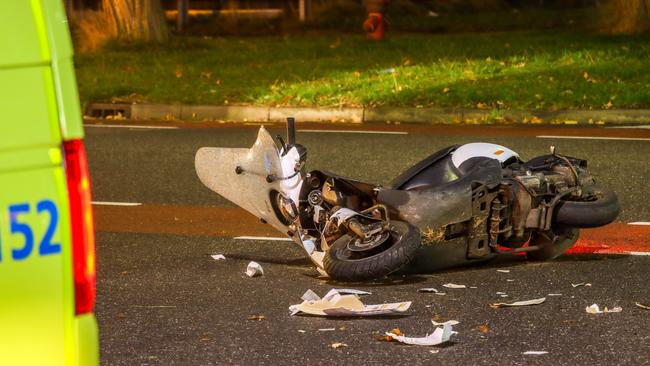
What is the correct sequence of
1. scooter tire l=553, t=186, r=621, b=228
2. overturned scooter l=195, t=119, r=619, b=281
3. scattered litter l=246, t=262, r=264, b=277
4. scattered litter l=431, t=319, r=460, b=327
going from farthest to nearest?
1. scattered litter l=246, t=262, r=264, b=277
2. scooter tire l=553, t=186, r=621, b=228
3. overturned scooter l=195, t=119, r=619, b=281
4. scattered litter l=431, t=319, r=460, b=327

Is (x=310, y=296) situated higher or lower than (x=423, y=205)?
lower

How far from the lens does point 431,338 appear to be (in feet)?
18.9

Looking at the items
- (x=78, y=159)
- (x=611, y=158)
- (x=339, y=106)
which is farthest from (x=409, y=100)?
(x=78, y=159)

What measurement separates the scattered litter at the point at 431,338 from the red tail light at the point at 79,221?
115 inches

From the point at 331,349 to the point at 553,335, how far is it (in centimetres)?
98

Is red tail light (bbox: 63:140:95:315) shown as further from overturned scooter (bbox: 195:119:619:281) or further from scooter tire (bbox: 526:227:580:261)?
scooter tire (bbox: 526:227:580:261)

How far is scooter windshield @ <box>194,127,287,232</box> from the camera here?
7094 millimetres

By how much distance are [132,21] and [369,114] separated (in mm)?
7441

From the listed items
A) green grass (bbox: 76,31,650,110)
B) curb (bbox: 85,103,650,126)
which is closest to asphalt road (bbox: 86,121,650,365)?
curb (bbox: 85,103,650,126)

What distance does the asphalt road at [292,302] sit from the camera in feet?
18.5

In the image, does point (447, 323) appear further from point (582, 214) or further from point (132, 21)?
point (132, 21)

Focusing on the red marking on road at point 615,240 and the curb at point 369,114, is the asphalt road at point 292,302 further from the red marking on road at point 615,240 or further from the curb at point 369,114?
the curb at point 369,114

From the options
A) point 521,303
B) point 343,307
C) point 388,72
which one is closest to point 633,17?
point 388,72

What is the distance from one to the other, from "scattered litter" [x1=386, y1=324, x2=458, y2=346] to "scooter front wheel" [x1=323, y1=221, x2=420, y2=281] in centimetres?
73
